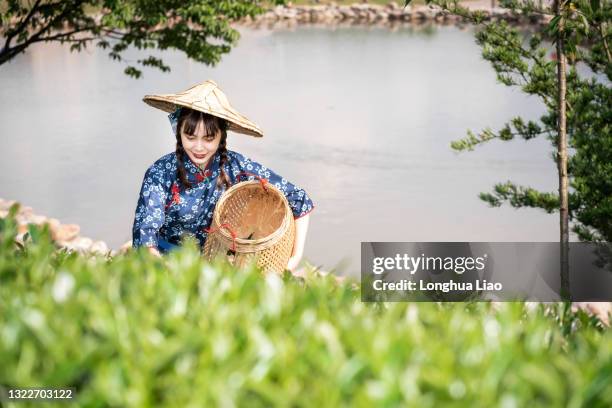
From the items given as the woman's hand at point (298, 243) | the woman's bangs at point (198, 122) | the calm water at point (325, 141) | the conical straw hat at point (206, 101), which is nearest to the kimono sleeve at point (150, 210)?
the woman's bangs at point (198, 122)

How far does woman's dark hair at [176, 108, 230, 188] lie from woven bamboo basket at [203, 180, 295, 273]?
0.19 meters

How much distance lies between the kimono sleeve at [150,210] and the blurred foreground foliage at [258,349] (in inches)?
86.2

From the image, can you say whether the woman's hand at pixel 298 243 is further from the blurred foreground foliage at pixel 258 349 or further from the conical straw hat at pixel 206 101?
the blurred foreground foliage at pixel 258 349

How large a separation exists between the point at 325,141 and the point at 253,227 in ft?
48.5

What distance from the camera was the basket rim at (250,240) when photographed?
4.68m

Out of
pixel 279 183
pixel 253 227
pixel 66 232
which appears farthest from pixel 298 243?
pixel 66 232

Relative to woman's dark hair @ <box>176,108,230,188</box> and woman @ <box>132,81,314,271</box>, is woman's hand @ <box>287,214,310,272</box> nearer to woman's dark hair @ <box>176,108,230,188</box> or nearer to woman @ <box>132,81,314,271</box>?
woman @ <box>132,81,314,271</box>

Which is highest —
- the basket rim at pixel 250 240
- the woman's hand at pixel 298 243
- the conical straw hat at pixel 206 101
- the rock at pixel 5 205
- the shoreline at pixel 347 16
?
the shoreline at pixel 347 16

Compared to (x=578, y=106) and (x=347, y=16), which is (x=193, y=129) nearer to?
(x=578, y=106)

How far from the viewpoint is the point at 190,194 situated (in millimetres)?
5160

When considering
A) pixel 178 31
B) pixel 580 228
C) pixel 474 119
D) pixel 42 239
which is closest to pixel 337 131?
pixel 474 119

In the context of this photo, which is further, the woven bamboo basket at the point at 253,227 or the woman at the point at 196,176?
the woman at the point at 196,176

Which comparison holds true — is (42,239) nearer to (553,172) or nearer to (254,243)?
(254,243)

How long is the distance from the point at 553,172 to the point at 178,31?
8.81m
